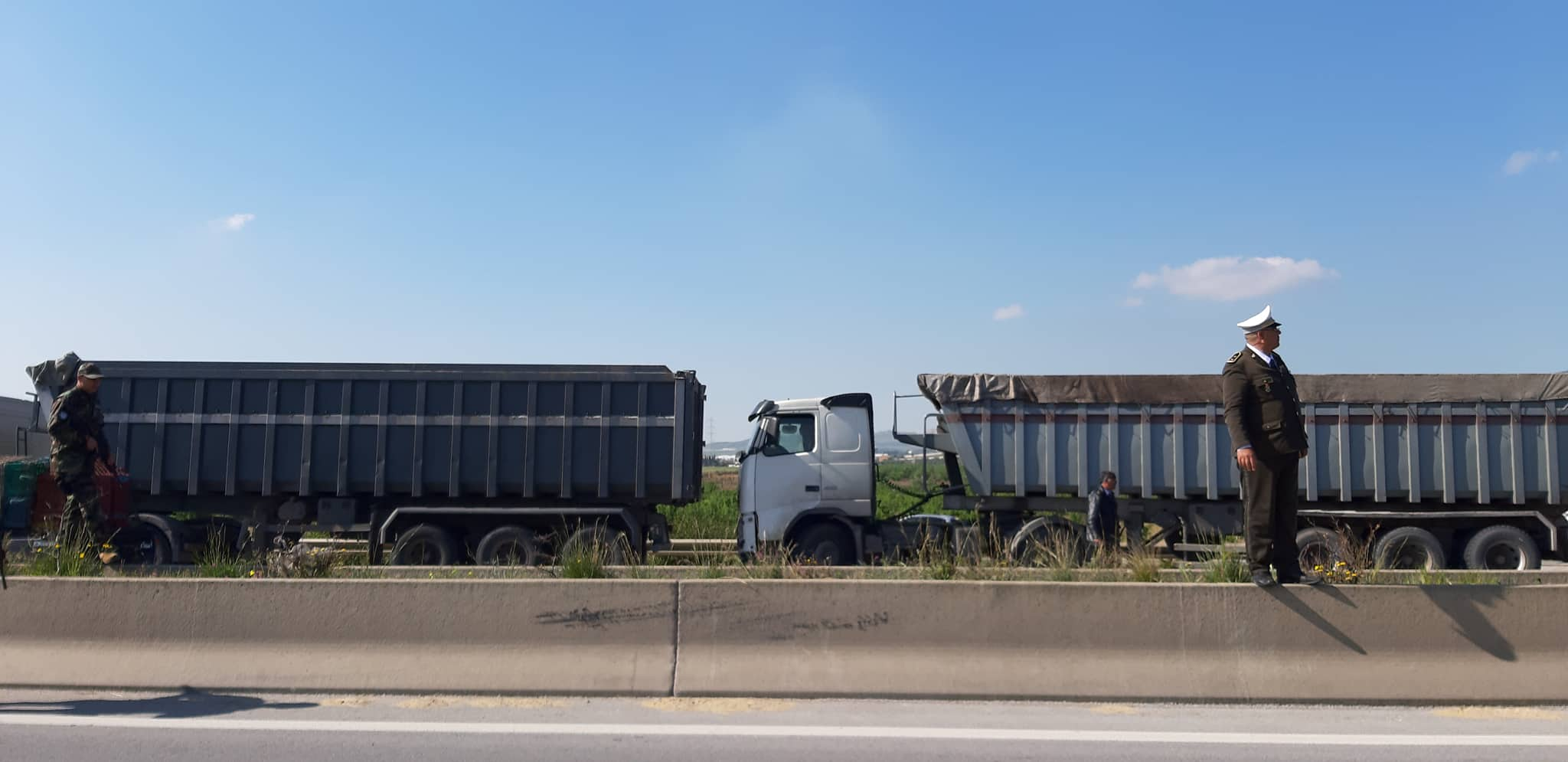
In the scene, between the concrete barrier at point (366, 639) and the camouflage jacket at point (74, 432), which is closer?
the concrete barrier at point (366, 639)

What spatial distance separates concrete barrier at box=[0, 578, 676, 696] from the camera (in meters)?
6.30

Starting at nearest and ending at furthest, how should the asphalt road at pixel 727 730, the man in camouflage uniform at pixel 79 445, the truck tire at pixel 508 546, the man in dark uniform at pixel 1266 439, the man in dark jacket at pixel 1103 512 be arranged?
the asphalt road at pixel 727 730
the man in dark uniform at pixel 1266 439
the man in camouflage uniform at pixel 79 445
the man in dark jacket at pixel 1103 512
the truck tire at pixel 508 546

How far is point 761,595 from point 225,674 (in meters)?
3.15

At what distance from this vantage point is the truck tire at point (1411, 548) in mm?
13742

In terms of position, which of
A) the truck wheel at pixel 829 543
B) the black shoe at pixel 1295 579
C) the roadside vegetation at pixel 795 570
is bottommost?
the truck wheel at pixel 829 543

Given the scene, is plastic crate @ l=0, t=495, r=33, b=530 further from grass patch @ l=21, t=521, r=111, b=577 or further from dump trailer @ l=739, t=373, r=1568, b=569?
dump trailer @ l=739, t=373, r=1568, b=569

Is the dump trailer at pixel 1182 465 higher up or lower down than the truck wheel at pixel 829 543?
higher up

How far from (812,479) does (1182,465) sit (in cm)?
482

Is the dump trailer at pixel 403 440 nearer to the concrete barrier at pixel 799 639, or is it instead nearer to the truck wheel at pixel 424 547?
the truck wheel at pixel 424 547

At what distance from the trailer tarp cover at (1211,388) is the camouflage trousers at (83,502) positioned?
9.49 meters

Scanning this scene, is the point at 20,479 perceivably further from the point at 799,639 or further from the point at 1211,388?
the point at 1211,388

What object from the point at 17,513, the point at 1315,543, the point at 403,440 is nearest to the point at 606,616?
the point at 403,440

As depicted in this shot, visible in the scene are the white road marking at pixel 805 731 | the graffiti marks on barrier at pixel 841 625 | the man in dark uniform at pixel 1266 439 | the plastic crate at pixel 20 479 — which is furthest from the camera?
the plastic crate at pixel 20 479

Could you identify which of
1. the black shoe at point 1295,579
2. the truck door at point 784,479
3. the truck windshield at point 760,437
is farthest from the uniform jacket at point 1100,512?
the black shoe at point 1295,579
